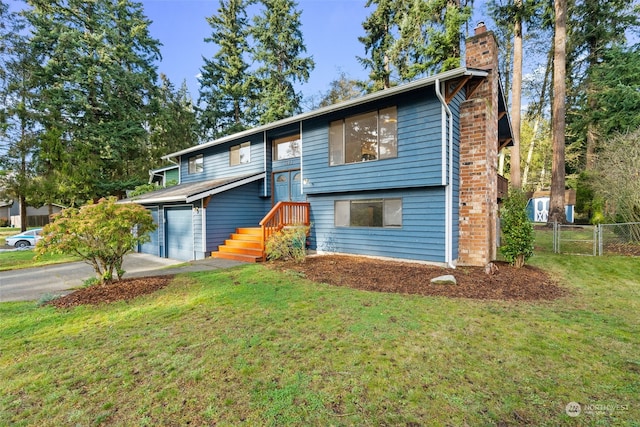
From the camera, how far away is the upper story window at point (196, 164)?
14203 mm

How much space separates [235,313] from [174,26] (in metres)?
15.9

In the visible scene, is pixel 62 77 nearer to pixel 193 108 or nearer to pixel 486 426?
pixel 193 108

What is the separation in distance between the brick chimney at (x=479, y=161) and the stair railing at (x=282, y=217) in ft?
16.2

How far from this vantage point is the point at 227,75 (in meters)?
25.0

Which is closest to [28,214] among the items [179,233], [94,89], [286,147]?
[94,89]

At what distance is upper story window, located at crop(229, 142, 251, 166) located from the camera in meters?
12.1

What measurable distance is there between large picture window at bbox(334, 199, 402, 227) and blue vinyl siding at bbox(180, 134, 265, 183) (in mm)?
4116

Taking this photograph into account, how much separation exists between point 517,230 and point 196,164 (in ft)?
45.3

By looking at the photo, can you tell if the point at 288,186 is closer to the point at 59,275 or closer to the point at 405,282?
the point at 405,282

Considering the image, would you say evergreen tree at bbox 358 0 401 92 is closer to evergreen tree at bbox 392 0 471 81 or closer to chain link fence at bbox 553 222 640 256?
evergreen tree at bbox 392 0 471 81

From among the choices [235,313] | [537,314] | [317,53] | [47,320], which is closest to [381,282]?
[537,314]

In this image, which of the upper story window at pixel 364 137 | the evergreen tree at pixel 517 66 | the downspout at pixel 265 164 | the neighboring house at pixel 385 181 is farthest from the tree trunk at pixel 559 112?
the downspout at pixel 265 164

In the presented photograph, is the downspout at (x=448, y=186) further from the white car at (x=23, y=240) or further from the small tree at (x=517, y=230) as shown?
the white car at (x=23, y=240)

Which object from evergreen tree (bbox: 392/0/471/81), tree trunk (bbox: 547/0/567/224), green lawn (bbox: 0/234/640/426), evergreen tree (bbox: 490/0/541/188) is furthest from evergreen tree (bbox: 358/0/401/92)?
green lawn (bbox: 0/234/640/426)
